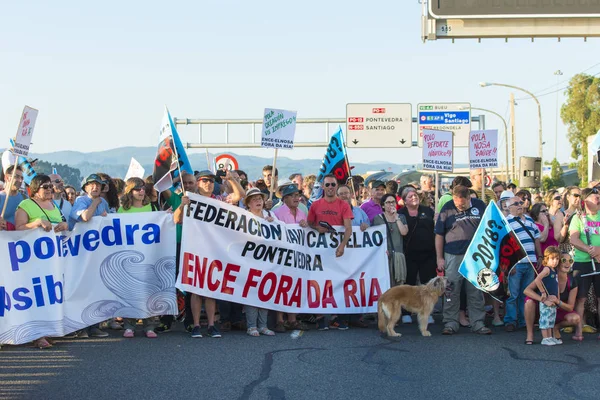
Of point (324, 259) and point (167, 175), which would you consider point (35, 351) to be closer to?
point (167, 175)

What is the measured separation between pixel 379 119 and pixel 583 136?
50479mm

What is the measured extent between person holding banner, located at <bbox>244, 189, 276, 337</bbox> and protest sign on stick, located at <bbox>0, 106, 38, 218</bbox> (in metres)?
2.82

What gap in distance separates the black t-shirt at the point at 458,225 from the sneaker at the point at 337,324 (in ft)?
5.42

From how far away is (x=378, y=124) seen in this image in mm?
29484

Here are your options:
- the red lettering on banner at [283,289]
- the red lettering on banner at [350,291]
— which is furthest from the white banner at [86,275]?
the red lettering on banner at [350,291]

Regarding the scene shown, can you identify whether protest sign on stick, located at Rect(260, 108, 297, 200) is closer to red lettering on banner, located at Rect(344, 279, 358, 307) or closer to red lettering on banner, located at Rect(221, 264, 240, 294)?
red lettering on banner, located at Rect(344, 279, 358, 307)

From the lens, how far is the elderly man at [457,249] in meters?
11.6

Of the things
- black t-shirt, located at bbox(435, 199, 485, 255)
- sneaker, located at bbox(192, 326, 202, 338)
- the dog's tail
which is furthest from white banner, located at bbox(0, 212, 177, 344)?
black t-shirt, located at bbox(435, 199, 485, 255)

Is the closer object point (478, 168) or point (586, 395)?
point (586, 395)

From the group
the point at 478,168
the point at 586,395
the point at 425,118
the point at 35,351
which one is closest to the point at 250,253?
the point at 35,351

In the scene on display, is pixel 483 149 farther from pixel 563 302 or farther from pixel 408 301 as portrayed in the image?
pixel 408 301

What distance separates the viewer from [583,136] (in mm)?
75500

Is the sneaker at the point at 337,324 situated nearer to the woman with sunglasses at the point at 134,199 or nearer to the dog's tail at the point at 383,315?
the dog's tail at the point at 383,315

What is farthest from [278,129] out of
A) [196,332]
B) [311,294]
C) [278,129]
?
[196,332]
